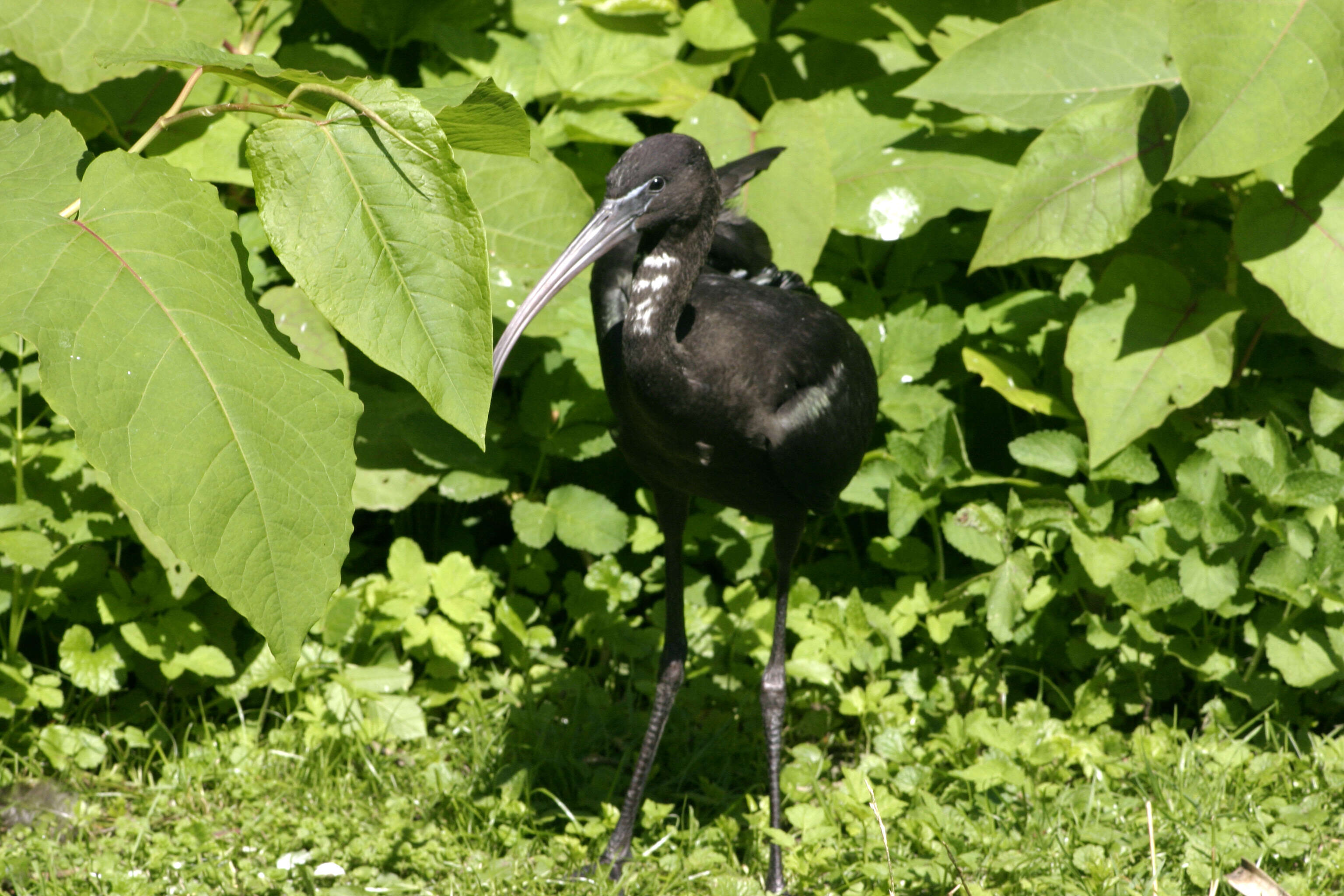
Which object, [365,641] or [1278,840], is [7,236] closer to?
[365,641]

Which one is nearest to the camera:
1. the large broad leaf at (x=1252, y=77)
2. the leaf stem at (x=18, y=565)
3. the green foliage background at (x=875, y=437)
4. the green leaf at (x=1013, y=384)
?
Result: the large broad leaf at (x=1252, y=77)

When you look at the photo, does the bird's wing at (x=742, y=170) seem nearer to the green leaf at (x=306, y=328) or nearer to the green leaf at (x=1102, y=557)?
the green leaf at (x=306, y=328)

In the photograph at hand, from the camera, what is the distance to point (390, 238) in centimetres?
184

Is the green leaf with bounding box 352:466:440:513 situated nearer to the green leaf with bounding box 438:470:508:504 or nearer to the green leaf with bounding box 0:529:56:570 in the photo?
the green leaf with bounding box 438:470:508:504

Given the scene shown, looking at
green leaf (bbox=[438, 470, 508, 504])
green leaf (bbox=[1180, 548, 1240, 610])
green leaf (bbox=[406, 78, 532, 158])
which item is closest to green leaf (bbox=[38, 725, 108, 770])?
green leaf (bbox=[438, 470, 508, 504])

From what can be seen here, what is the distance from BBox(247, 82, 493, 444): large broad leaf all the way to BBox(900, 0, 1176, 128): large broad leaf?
6.89ft

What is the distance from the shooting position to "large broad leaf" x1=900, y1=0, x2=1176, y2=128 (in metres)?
3.52

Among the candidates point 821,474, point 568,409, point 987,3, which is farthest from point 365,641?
point 987,3

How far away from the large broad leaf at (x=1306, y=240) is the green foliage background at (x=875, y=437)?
1 cm

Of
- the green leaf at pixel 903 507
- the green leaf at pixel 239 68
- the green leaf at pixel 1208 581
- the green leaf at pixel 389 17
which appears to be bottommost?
the green leaf at pixel 1208 581

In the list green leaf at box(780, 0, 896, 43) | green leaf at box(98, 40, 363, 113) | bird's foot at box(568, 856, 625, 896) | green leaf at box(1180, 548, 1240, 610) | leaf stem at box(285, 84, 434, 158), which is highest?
green leaf at box(98, 40, 363, 113)

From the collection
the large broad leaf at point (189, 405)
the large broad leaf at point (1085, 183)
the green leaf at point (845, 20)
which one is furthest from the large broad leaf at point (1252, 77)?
the large broad leaf at point (189, 405)

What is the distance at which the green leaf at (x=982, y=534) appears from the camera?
3508 millimetres

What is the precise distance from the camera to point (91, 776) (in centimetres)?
322
